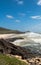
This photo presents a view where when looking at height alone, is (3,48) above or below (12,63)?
above

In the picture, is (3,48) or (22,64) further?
(3,48)

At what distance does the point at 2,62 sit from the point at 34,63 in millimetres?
5461

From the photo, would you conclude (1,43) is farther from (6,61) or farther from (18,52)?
(6,61)

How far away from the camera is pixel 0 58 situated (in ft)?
52.0

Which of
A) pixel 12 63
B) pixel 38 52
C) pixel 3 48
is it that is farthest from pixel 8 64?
pixel 38 52

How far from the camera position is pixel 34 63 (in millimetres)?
19688

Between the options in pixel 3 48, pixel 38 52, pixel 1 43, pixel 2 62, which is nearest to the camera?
pixel 2 62

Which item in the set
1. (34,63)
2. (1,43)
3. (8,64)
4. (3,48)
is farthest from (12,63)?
(1,43)

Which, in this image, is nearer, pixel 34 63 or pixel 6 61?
pixel 6 61

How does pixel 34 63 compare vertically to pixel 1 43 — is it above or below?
below

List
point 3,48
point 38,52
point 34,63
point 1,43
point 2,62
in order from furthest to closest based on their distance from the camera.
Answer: point 38,52 → point 1,43 → point 3,48 → point 34,63 → point 2,62

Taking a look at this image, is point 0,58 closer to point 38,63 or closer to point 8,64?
point 8,64

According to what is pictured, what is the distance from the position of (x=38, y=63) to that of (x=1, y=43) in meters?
12.2

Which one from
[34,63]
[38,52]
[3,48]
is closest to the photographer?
[34,63]
